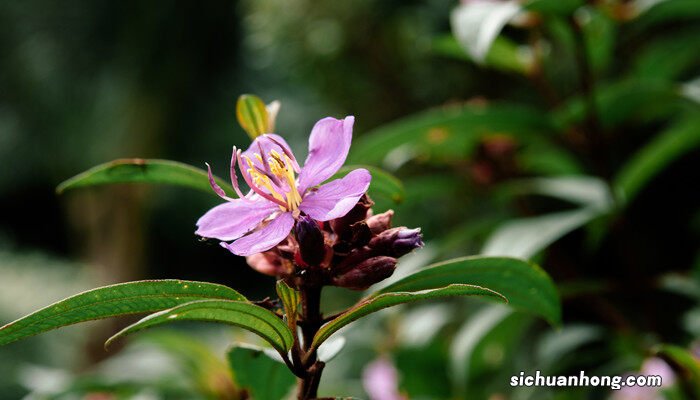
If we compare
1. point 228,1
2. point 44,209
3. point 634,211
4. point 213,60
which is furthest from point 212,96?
point 634,211

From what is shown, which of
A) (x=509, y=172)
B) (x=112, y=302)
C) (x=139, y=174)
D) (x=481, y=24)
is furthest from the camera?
(x=509, y=172)

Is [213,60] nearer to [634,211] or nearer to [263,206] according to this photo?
[634,211]

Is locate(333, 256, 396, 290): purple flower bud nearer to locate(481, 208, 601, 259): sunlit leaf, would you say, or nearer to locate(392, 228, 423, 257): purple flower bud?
locate(392, 228, 423, 257): purple flower bud

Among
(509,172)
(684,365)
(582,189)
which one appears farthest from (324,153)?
(509,172)

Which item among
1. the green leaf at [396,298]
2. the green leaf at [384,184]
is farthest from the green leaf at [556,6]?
the green leaf at [396,298]

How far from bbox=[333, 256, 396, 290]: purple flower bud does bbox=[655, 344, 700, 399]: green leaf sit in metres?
0.22

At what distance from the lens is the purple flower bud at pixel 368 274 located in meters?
0.34

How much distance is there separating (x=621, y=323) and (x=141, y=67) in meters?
→ 3.55

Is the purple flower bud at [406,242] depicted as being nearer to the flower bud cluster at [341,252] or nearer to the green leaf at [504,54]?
the flower bud cluster at [341,252]

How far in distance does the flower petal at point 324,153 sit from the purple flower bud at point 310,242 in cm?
3

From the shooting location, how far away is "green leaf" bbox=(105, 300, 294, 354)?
0.28 meters

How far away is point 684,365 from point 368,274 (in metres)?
0.26

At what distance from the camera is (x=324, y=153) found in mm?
360

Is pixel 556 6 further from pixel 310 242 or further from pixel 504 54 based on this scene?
pixel 310 242
